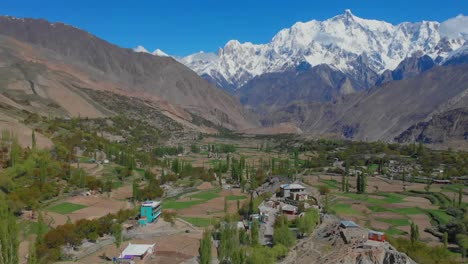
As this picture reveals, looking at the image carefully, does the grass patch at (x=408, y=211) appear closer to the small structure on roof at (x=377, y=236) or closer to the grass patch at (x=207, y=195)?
the grass patch at (x=207, y=195)

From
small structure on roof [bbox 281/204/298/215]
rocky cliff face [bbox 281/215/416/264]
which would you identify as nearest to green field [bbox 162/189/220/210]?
small structure on roof [bbox 281/204/298/215]

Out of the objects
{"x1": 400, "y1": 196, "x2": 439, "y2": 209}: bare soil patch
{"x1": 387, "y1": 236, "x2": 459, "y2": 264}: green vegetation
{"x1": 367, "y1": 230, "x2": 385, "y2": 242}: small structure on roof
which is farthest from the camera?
{"x1": 400, "y1": 196, "x2": 439, "y2": 209}: bare soil patch

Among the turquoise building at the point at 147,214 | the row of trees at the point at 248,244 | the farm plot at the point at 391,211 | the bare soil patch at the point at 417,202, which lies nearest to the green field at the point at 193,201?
the turquoise building at the point at 147,214

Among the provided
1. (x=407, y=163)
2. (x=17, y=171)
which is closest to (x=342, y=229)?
(x=17, y=171)

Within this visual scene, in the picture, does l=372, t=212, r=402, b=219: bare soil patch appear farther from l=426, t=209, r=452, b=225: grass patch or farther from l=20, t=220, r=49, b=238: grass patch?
l=20, t=220, r=49, b=238: grass patch

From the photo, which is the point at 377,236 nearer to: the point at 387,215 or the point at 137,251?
the point at 137,251
